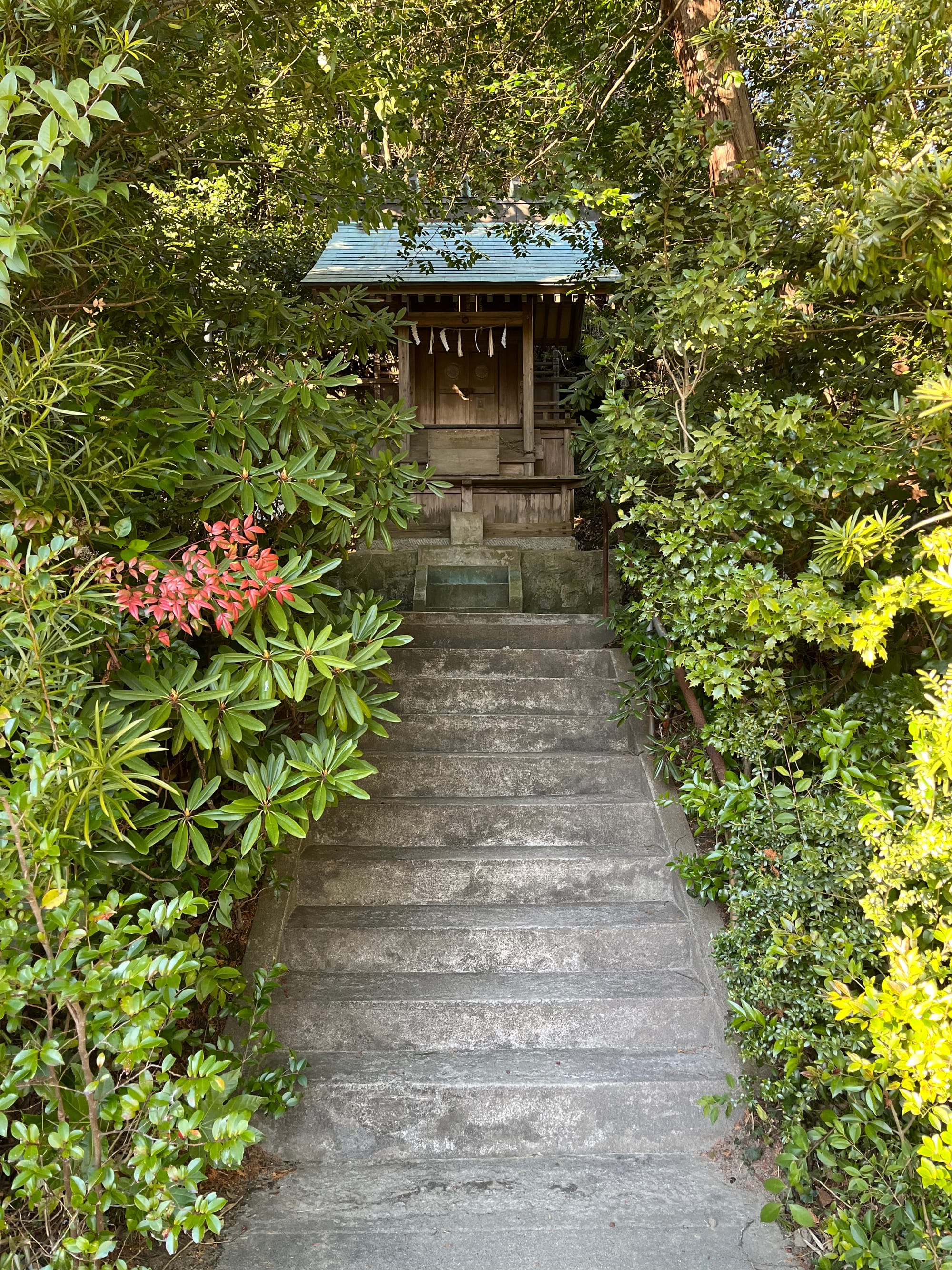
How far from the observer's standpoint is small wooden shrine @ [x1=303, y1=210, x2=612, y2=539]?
753cm

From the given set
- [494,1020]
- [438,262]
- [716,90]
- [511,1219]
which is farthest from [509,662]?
[438,262]

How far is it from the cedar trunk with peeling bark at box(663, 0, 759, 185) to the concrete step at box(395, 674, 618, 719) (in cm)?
242

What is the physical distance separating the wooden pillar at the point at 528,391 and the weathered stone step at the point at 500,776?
5082 mm

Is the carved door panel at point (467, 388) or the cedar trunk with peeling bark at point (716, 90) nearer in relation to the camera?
the cedar trunk with peeling bark at point (716, 90)

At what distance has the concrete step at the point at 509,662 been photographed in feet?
13.8

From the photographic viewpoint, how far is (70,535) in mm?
1782

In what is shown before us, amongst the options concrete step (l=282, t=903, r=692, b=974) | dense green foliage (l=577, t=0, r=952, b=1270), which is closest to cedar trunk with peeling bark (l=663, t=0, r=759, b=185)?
dense green foliage (l=577, t=0, r=952, b=1270)

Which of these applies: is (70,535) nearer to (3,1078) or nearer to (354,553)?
(3,1078)

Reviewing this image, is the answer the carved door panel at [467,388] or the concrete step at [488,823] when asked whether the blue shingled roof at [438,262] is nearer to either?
the carved door panel at [467,388]

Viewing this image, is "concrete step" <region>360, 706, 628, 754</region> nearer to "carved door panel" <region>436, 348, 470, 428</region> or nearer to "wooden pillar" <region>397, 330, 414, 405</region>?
"wooden pillar" <region>397, 330, 414, 405</region>

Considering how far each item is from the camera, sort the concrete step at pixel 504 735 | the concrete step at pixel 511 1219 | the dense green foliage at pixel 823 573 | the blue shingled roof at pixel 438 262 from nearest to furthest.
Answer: the dense green foliage at pixel 823 573 < the concrete step at pixel 511 1219 < the concrete step at pixel 504 735 < the blue shingled roof at pixel 438 262

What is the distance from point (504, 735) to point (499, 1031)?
1.52m

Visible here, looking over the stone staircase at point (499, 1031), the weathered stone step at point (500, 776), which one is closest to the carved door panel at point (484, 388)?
the stone staircase at point (499, 1031)

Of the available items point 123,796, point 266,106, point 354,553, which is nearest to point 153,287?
point 266,106
